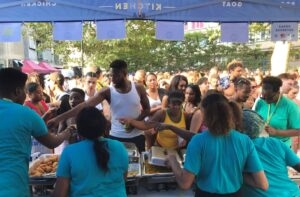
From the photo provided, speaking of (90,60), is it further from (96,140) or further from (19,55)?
(96,140)

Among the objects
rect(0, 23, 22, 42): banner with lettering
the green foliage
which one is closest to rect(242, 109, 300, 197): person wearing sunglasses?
rect(0, 23, 22, 42): banner with lettering

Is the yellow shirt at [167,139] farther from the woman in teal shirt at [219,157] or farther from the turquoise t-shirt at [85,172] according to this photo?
the turquoise t-shirt at [85,172]

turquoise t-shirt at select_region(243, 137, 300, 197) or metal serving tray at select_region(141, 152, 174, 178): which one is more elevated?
turquoise t-shirt at select_region(243, 137, 300, 197)

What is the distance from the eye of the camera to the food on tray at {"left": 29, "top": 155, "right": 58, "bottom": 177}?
3.36 m

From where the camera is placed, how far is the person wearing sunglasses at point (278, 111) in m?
3.74

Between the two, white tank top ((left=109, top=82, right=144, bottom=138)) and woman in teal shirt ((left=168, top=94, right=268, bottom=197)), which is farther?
white tank top ((left=109, top=82, right=144, bottom=138))

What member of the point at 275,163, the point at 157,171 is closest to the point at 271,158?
the point at 275,163

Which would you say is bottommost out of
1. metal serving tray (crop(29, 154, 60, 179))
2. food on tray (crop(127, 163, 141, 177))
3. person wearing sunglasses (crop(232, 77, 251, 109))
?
metal serving tray (crop(29, 154, 60, 179))

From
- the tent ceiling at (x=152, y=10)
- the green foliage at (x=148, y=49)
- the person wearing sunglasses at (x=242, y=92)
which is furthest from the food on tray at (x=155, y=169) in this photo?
the green foliage at (x=148, y=49)

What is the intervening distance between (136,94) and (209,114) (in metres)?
2.03

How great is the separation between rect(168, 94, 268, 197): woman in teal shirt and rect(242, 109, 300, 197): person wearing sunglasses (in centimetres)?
15

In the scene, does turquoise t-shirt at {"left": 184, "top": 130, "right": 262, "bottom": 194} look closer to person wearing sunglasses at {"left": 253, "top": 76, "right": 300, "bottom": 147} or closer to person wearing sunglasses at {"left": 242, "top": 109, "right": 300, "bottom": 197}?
person wearing sunglasses at {"left": 242, "top": 109, "right": 300, "bottom": 197}

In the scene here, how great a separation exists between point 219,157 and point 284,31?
183 inches

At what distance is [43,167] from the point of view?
3.48m
